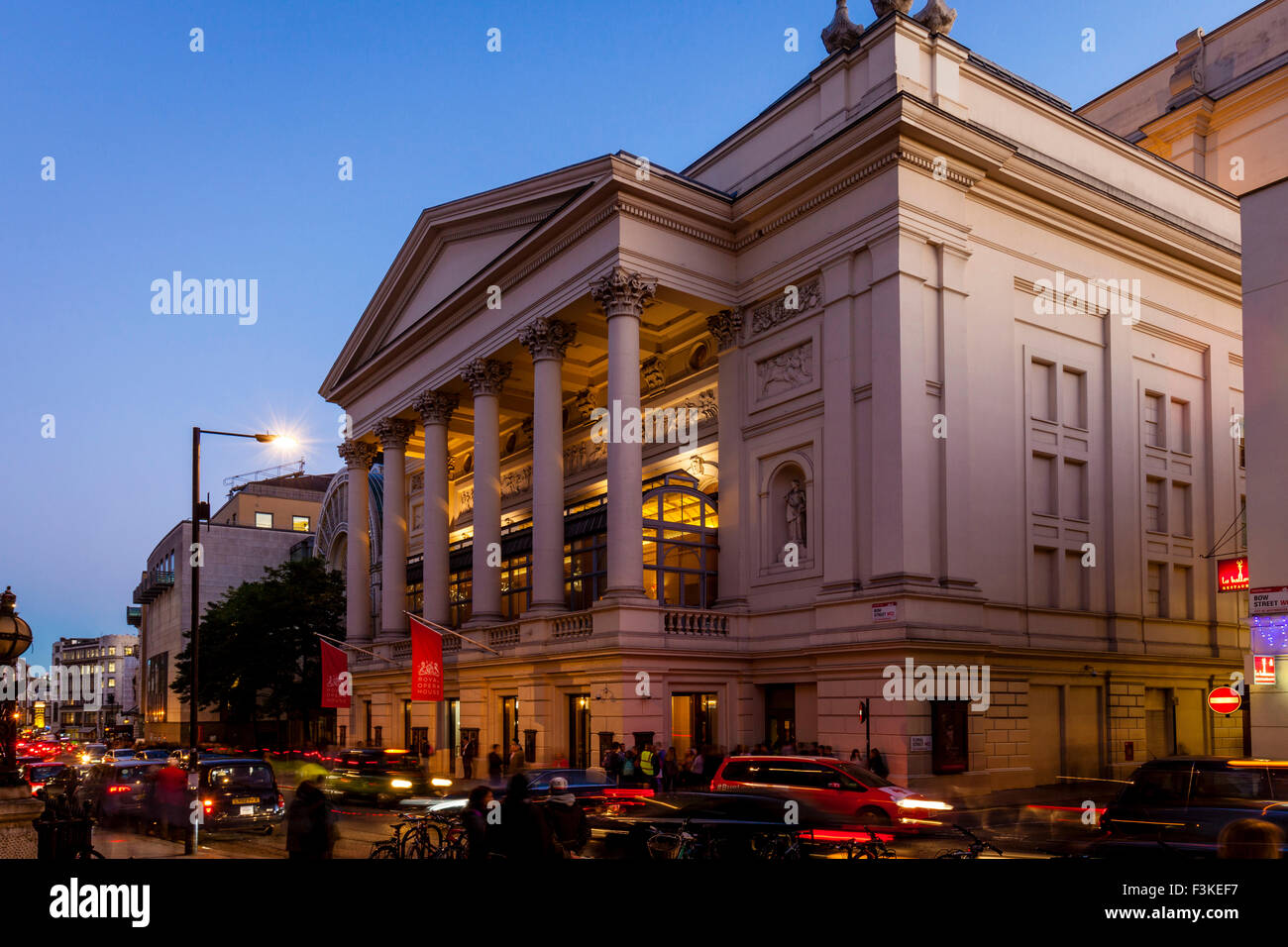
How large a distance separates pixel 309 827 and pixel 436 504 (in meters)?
36.9

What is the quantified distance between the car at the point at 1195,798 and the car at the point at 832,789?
273 inches

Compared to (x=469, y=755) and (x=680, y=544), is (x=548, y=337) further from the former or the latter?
(x=469, y=755)

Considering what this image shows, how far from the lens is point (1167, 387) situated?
41031mm

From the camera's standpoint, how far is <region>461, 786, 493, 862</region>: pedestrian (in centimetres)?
971

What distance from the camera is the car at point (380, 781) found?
28703 mm

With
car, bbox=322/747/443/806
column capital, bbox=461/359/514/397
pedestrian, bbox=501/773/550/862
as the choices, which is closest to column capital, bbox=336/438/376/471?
column capital, bbox=461/359/514/397

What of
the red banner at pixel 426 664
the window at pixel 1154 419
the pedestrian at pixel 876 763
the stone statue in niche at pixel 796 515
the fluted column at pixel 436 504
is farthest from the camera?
the fluted column at pixel 436 504

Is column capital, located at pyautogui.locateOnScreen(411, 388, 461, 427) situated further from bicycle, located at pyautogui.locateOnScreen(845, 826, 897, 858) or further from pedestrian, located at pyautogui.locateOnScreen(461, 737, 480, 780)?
bicycle, located at pyautogui.locateOnScreen(845, 826, 897, 858)

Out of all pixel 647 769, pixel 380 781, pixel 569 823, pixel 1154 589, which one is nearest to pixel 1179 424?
pixel 1154 589

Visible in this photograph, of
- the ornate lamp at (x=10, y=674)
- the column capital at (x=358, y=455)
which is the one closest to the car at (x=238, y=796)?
the ornate lamp at (x=10, y=674)

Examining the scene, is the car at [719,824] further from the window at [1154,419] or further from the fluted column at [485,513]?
the window at [1154,419]

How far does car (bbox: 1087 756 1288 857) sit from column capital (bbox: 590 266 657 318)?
2540cm

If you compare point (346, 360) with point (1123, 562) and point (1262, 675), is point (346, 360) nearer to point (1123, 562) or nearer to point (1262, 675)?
point (1123, 562)

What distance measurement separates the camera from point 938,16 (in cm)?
3700
